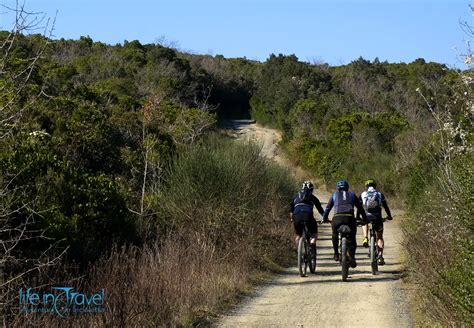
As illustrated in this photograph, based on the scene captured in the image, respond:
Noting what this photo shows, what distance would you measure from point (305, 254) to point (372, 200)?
73.3 inches

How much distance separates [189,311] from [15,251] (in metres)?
3.60

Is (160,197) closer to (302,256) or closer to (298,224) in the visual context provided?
(298,224)

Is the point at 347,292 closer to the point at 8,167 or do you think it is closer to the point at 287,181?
the point at 8,167

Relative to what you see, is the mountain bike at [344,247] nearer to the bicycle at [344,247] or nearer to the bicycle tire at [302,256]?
the bicycle at [344,247]

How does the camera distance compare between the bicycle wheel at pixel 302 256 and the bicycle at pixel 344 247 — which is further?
the bicycle wheel at pixel 302 256

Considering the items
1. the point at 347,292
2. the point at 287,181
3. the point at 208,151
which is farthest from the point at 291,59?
the point at 347,292

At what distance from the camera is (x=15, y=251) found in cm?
1147

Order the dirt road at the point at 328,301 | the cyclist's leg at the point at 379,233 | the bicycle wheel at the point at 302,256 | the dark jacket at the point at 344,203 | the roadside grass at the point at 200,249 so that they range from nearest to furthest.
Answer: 1. the roadside grass at the point at 200,249
2. the dirt road at the point at 328,301
3. the dark jacket at the point at 344,203
4. the bicycle wheel at the point at 302,256
5. the cyclist's leg at the point at 379,233

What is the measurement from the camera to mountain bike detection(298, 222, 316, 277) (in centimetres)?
1355

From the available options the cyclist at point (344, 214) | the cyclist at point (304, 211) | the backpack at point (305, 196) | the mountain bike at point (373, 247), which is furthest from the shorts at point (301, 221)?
the mountain bike at point (373, 247)

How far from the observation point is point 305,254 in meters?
13.8

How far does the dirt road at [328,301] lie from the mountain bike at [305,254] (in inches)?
7.7

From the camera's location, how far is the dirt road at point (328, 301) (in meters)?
9.73

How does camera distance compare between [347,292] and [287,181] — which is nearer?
[347,292]
